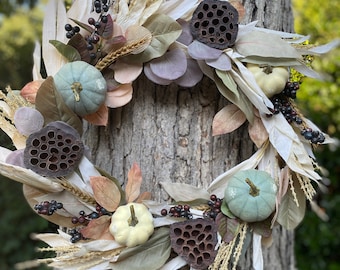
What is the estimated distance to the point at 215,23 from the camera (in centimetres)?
86

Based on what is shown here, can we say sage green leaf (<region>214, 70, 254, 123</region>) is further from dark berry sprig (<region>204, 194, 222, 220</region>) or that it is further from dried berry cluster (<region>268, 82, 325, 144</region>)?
dark berry sprig (<region>204, 194, 222, 220</region>)

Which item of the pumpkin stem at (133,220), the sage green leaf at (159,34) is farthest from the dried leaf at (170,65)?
the pumpkin stem at (133,220)

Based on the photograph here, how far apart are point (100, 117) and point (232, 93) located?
Result: 253 mm

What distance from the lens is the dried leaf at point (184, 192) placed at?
0.87 m

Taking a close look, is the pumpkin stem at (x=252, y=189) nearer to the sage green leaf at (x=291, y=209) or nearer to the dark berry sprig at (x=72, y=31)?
the sage green leaf at (x=291, y=209)

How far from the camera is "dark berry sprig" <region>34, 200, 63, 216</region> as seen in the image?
32.7 inches

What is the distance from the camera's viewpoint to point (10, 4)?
2562 mm

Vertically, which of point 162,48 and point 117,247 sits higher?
point 162,48

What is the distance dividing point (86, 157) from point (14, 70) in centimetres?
203

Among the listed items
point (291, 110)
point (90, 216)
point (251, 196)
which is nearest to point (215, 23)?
point (291, 110)

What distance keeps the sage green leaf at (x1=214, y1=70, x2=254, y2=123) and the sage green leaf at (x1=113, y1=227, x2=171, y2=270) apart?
28 cm

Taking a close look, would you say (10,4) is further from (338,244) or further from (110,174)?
(338,244)

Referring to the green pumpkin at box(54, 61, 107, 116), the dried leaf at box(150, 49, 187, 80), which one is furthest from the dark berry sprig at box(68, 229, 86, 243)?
the dried leaf at box(150, 49, 187, 80)

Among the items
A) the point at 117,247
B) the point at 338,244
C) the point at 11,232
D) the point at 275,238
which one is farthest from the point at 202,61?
the point at 11,232
